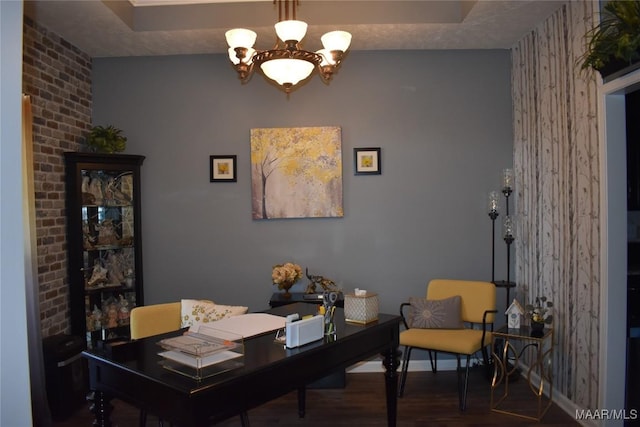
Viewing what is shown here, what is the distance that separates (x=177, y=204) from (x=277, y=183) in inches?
38.2

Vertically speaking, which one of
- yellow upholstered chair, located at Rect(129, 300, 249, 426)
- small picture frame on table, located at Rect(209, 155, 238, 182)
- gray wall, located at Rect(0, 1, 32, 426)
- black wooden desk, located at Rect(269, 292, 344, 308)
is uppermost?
small picture frame on table, located at Rect(209, 155, 238, 182)

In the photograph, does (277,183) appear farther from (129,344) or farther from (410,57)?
(129,344)

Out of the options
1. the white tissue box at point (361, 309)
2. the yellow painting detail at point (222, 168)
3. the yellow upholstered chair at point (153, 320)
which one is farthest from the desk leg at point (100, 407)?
the yellow painting detail at point (222, 168)

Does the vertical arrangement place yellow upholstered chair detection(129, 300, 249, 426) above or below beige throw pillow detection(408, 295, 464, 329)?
above

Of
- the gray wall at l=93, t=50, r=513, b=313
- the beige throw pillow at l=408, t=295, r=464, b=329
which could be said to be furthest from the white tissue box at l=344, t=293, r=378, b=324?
the gray wall at l=93, t=50, r=513, b=313

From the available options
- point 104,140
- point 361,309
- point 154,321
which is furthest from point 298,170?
point 361,309

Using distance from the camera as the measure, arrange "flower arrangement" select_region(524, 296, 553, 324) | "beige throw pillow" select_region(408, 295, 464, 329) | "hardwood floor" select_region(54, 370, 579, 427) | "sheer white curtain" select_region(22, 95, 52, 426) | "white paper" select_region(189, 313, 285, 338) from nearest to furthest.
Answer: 1. "white paper" select_region(189, 313, 285, 338)
2. "sheer white curtain" select_region(22, 95, 52, 426)
3. "hardwood floor" select_region(54, 370, 579, 427)
4. "flower arrangement" select_region(524, 296, 553, 324)
5. "beige throw pillow" select_region(408, 295, 464, 329)

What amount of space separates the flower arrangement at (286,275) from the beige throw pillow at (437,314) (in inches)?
40.9

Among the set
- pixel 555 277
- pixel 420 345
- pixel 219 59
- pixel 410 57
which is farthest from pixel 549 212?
pixel 219 59

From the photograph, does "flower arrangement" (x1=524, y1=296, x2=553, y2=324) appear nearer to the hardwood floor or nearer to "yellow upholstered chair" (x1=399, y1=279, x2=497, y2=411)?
"yellow upholstered chair" (x1=399, y1=279, x2=497, y2=411)

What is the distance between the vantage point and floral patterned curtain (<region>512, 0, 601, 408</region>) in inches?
123

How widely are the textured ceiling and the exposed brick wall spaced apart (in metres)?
0.18

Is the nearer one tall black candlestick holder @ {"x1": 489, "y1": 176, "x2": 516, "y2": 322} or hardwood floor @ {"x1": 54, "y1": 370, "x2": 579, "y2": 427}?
hardwood floor @ {"x1": 54, "y1": 370, "x2": 579, "y2": 427}

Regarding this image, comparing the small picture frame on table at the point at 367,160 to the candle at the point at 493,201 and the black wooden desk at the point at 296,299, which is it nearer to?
the candle at the point at 493,201
